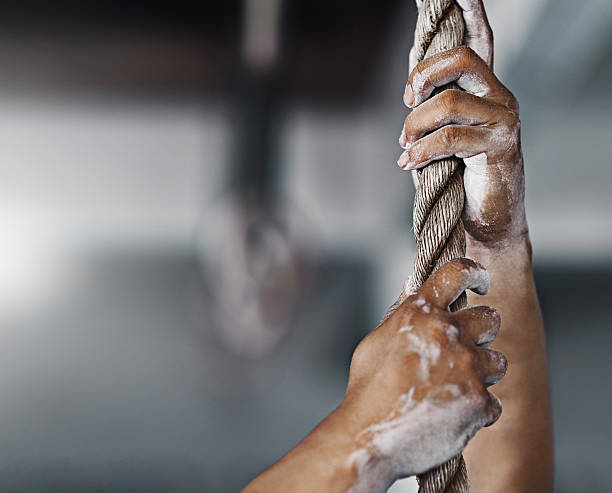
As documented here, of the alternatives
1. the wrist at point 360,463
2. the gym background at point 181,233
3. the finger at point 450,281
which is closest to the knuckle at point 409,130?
the finger at point 450,281

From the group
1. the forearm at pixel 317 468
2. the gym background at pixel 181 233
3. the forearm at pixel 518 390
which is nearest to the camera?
the forearm at pixel 317 468

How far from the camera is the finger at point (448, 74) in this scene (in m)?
0.37

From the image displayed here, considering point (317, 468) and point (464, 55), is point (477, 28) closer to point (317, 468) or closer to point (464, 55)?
point (464, 55)

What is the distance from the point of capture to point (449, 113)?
0.37m

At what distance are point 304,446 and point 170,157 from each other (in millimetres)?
4129

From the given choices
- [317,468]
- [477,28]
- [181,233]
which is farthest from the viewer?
[181,233]

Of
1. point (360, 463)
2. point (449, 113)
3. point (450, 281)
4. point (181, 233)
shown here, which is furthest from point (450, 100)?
point (181, 233)

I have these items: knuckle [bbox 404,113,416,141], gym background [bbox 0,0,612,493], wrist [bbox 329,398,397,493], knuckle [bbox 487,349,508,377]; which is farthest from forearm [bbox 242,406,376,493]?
gym background [bbox 0,0,612,493]

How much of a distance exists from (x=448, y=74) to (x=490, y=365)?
0.21 m

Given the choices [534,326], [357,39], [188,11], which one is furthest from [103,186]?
[534,326]

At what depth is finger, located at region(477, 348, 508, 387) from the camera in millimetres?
333

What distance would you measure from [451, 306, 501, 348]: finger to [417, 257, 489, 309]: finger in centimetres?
1

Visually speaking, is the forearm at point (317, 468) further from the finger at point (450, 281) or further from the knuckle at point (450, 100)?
the knuckle at point (450, 100)

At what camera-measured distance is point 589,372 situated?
1.22 meters
